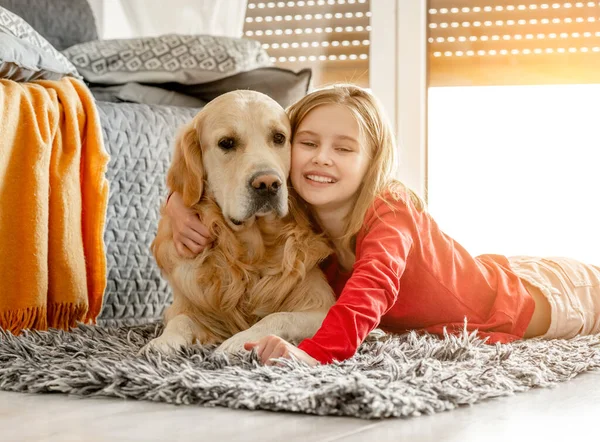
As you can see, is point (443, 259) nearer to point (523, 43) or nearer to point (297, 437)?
point (297, 437)

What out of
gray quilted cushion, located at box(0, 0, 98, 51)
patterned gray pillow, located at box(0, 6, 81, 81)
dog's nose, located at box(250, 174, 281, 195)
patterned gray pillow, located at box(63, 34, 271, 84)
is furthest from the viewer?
gray quilted cushion, located at box(0, 0, 98, 51)

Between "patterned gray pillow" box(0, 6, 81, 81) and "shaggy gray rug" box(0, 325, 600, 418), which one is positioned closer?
"shaggy gray rug" box(0, 325, 600, 418)

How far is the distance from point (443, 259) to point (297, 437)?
954 mm

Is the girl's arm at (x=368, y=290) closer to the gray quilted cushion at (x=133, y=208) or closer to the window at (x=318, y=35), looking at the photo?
the gray quilted cushion at (x=133, y=208)

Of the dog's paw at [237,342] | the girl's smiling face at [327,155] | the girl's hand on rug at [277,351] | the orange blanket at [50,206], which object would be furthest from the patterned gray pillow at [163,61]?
the girl's hand on rug at [277,351]

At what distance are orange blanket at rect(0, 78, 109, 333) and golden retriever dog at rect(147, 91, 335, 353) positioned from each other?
329 millimetres

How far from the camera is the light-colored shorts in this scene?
1920mm

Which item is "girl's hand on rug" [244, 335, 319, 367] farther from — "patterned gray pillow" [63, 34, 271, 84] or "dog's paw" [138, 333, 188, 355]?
"patterned gray pillow" [63, 34, 271, 84]

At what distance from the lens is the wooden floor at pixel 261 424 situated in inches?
38.0

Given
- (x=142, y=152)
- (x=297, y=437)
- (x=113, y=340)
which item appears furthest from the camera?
(x=142, y=152)

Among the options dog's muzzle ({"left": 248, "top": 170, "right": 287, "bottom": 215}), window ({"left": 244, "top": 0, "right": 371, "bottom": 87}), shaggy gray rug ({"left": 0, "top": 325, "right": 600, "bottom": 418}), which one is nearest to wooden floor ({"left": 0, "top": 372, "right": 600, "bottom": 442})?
shaggy gray rug ({"left": 0, "top": 325, "right": 600, "bottom": 418})

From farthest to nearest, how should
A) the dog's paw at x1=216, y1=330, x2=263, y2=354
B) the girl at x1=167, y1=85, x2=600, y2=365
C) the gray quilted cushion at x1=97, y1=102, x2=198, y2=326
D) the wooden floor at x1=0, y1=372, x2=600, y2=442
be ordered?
the gray quilted cushion at x1=97, y1=102, x2=198, y2=326 < the girl at x1=167, y1=85, x2=600, y2=365 < the dog's paw at x1=216, y1=330, x2=263, y2=354 < the wooden floor at x1=0, y1=372, x2=600, y2=442

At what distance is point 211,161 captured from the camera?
1720 mm

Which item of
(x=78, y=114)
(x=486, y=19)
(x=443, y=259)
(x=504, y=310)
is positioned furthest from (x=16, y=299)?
(x=486, y=19)
